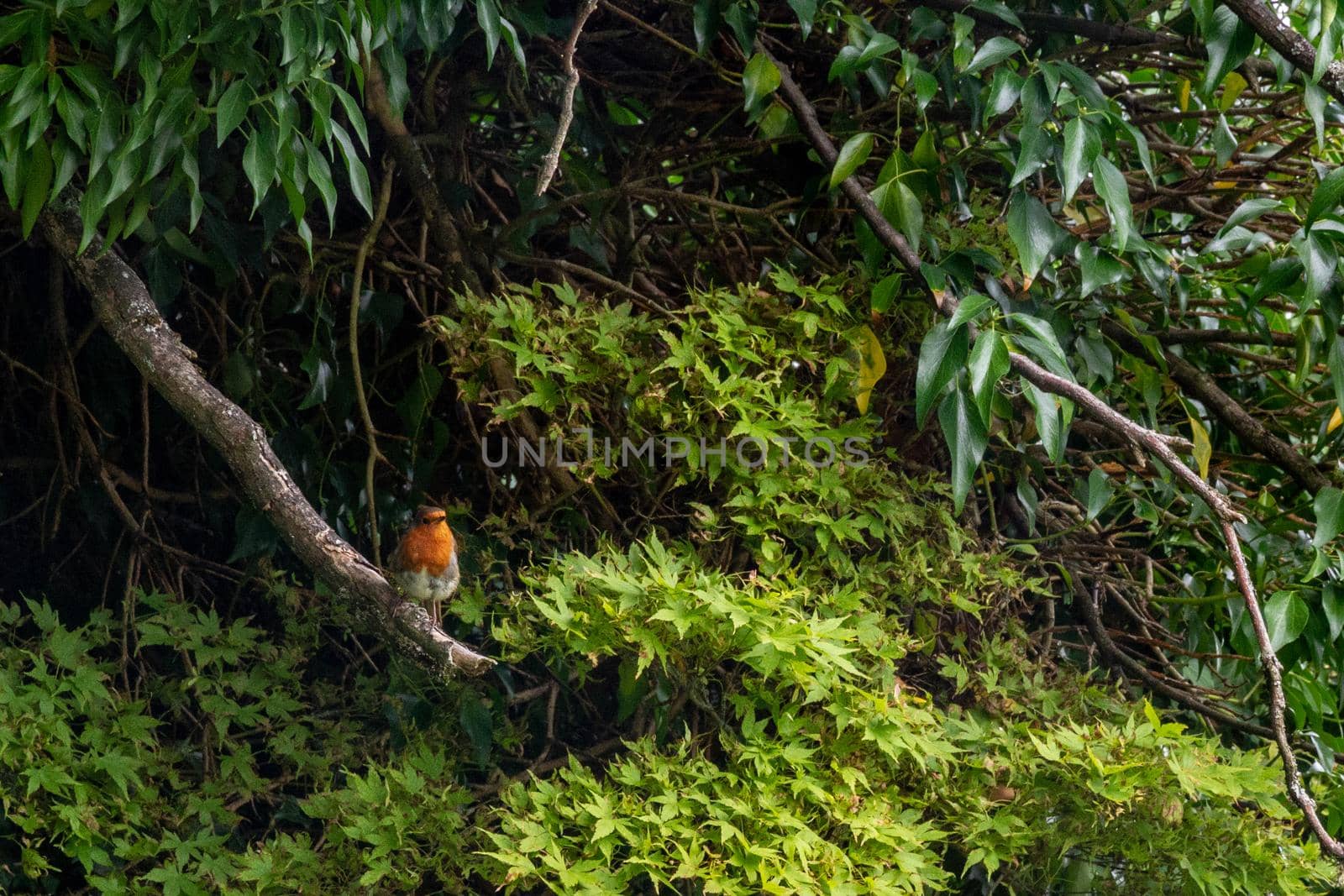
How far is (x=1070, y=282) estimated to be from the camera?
217cm

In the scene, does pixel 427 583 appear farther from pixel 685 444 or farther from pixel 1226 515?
pixel 1226 515

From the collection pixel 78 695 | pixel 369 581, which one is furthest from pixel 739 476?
pixel 78 695

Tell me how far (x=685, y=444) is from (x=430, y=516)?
17.2 inches

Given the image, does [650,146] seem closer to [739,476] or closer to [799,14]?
[799,14]

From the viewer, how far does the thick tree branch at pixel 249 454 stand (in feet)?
5.50

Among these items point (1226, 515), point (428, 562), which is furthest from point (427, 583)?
point (1226, 515)

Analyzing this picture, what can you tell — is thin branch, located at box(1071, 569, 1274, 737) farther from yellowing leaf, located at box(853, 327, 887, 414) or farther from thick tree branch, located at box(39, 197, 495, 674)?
thick tree branch, located at box(39, 197, 495, 674)

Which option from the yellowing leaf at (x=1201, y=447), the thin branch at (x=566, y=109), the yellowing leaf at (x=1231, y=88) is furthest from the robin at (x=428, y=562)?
the yellowing leaf at (x=1231, y=88)

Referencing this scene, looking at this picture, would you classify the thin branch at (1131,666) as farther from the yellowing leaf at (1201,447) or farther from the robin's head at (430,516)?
the robin's head at (430,516)

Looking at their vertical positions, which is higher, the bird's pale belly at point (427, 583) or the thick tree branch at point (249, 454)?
the thick tree branch at point (249, 454)

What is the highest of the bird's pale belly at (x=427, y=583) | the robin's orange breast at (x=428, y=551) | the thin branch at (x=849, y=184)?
the thin branch at (x=849, y=184)

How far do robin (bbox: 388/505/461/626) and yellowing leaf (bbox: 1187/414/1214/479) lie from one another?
4.07ft

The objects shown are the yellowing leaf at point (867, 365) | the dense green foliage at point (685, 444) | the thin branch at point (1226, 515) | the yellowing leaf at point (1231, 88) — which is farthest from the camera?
the yellowing leaf at point (1231, 88)

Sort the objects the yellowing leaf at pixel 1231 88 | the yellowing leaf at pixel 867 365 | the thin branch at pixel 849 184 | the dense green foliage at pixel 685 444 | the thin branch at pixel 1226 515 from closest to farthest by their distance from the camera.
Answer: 1. the thin branch at pixel 1226 515
2. the dense green foliage at pixel 685 444
3. the thin branch at pixel 849 184
4. the yellowing leaf at pixel 867 365
5. the yellowing leaf at pixel 1231 88
